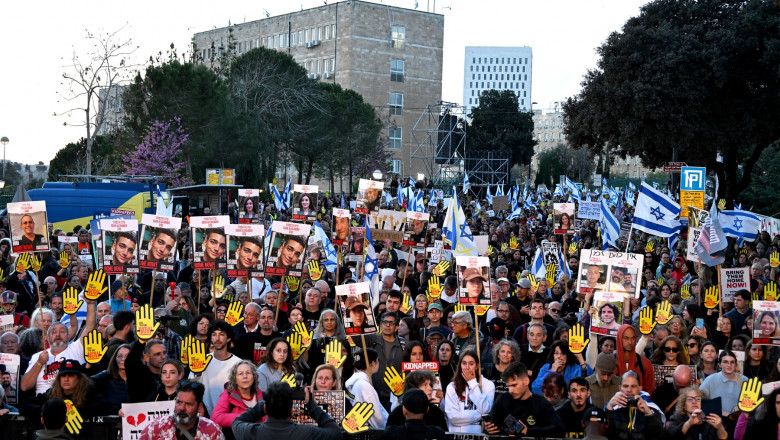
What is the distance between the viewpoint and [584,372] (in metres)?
9.49

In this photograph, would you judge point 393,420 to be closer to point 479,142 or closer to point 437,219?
point 437,219

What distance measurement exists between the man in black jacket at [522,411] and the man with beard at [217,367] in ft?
8.20

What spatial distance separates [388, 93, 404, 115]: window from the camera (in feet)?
296

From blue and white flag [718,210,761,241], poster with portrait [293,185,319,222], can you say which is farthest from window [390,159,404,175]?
poster with portrait [293,185,319,222]

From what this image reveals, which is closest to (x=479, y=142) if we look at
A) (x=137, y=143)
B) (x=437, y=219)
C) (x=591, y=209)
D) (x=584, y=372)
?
(x=137, y=143)

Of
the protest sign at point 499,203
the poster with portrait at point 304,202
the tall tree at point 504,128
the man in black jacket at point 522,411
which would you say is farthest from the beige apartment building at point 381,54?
the man in black jacket at point 522,411

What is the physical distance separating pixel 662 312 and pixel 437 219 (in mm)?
24751

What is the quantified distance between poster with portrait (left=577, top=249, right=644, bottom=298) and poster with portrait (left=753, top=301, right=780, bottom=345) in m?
1.75

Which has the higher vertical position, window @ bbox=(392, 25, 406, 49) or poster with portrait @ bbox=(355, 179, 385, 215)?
window @ bbox=(392, 25, 406, 49)

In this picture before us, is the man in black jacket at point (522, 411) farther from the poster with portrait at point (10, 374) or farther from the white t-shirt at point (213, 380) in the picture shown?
the poster with portrait at point (10, 374)

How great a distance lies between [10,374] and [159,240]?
4.50 metres

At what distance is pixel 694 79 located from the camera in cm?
3161

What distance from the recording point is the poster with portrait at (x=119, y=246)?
12805 mm

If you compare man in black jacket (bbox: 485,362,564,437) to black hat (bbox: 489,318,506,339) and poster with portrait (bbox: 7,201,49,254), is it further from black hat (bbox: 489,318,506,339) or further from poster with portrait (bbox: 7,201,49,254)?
poster with portrait (bbox: 7,201,49,254)
